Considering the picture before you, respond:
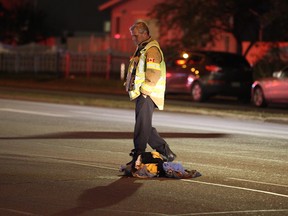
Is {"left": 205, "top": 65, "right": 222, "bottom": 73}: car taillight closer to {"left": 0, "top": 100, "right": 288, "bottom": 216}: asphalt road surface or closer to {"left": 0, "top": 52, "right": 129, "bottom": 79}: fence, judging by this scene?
{"left": 0, "top": 100, "right": 288, "bottom": 216}: asphalt road surface

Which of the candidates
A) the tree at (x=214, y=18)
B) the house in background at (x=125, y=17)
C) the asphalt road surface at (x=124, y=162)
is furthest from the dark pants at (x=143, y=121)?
the house in background at (x=125, y=17)

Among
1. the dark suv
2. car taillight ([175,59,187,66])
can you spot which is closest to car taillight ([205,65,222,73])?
the dark suv

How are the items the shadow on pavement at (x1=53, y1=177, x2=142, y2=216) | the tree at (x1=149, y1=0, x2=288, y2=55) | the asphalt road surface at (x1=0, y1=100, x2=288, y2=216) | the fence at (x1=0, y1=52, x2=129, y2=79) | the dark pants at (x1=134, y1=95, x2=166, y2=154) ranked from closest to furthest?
the shadow on pavement at (x1=53, y1=177, x2=142, y2=216) < the asphalt road surface at (x1=0, y1=100, x2=288, y2=216) < the dark pants at (x1=134, y1=95, x2=166, y2=154) < the tree at (x1=149, y1=0, x2=288, y2=55) < the fence at (x1=0, y1=52, x2=129, y2=79)

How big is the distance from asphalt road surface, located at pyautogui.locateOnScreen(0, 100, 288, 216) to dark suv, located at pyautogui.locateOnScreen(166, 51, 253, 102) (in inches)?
319

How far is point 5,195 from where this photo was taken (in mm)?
9516

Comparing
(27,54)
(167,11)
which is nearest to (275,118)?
(167,11)

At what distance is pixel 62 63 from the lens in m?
46.9

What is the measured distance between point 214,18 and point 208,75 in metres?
7.73

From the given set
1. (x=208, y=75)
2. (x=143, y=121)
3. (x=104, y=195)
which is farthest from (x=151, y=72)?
(x=208, y=75)

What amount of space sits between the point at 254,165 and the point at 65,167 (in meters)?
2.67

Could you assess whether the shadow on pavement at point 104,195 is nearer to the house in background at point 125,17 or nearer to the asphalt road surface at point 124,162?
the asphalt road surface at point 124,162

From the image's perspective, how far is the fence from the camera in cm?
4406

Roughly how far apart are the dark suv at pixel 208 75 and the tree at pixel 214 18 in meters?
5.27

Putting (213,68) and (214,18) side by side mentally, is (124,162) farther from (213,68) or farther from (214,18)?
(214,18)
